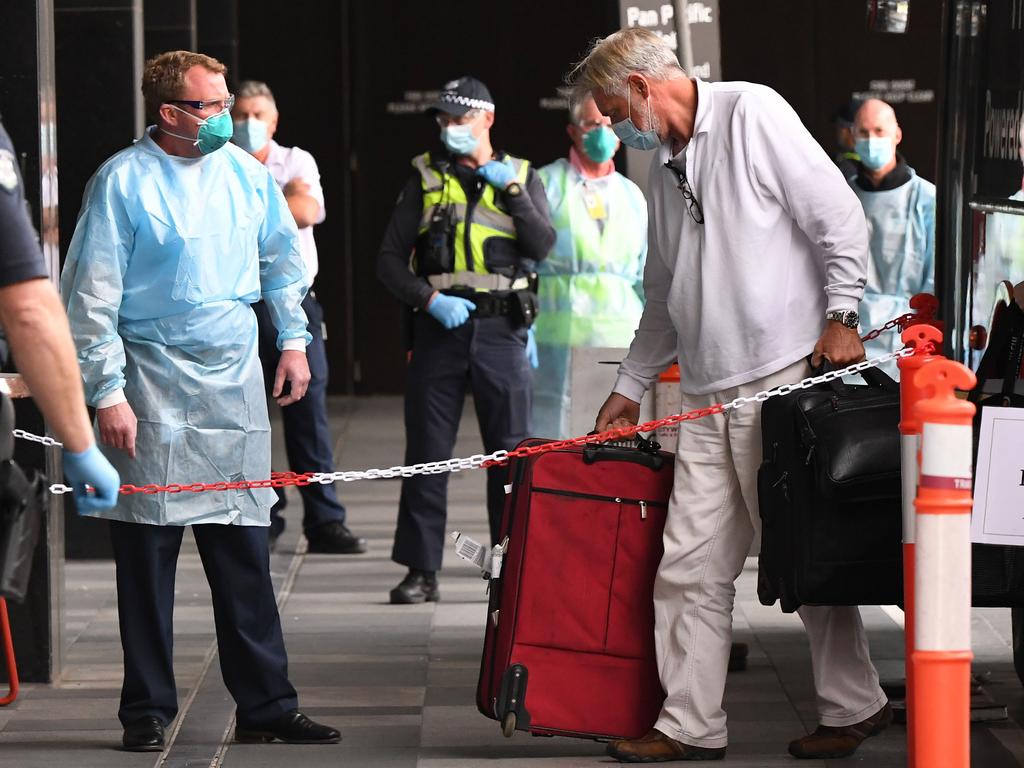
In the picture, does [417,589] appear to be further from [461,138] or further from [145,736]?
[145,736]

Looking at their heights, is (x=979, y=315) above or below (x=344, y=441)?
above

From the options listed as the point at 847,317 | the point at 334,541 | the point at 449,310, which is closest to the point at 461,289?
the point at 449,310

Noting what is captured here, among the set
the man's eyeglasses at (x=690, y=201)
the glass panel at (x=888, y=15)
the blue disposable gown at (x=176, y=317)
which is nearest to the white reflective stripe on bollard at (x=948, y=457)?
the man's eyeglasses at (x=690, y=201)

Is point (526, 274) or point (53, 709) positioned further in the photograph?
point (526, 274)

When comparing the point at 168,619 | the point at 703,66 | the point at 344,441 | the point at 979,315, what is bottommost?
the point at 344,441

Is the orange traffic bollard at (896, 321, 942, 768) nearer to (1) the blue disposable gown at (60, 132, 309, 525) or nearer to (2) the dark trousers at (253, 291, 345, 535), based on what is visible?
(1) the blue disposable gown at (60, 132, 309, 525)

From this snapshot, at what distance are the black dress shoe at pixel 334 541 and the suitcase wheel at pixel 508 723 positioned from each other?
3.32 metres

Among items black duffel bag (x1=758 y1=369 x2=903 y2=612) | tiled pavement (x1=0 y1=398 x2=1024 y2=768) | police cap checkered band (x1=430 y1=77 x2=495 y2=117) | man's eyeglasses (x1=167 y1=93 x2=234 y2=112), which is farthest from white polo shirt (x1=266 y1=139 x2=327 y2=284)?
black duffel bag (x1=758 y1=369 x2=903 y2=612)

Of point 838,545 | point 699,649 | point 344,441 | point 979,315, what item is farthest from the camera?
point 344,441

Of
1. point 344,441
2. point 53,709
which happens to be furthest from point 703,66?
point 344,441

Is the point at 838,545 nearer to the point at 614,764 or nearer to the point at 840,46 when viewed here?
the point at 614,764

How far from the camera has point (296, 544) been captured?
309 inches

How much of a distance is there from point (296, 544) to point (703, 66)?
2802 mm

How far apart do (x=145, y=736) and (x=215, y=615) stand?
→ 37cm
